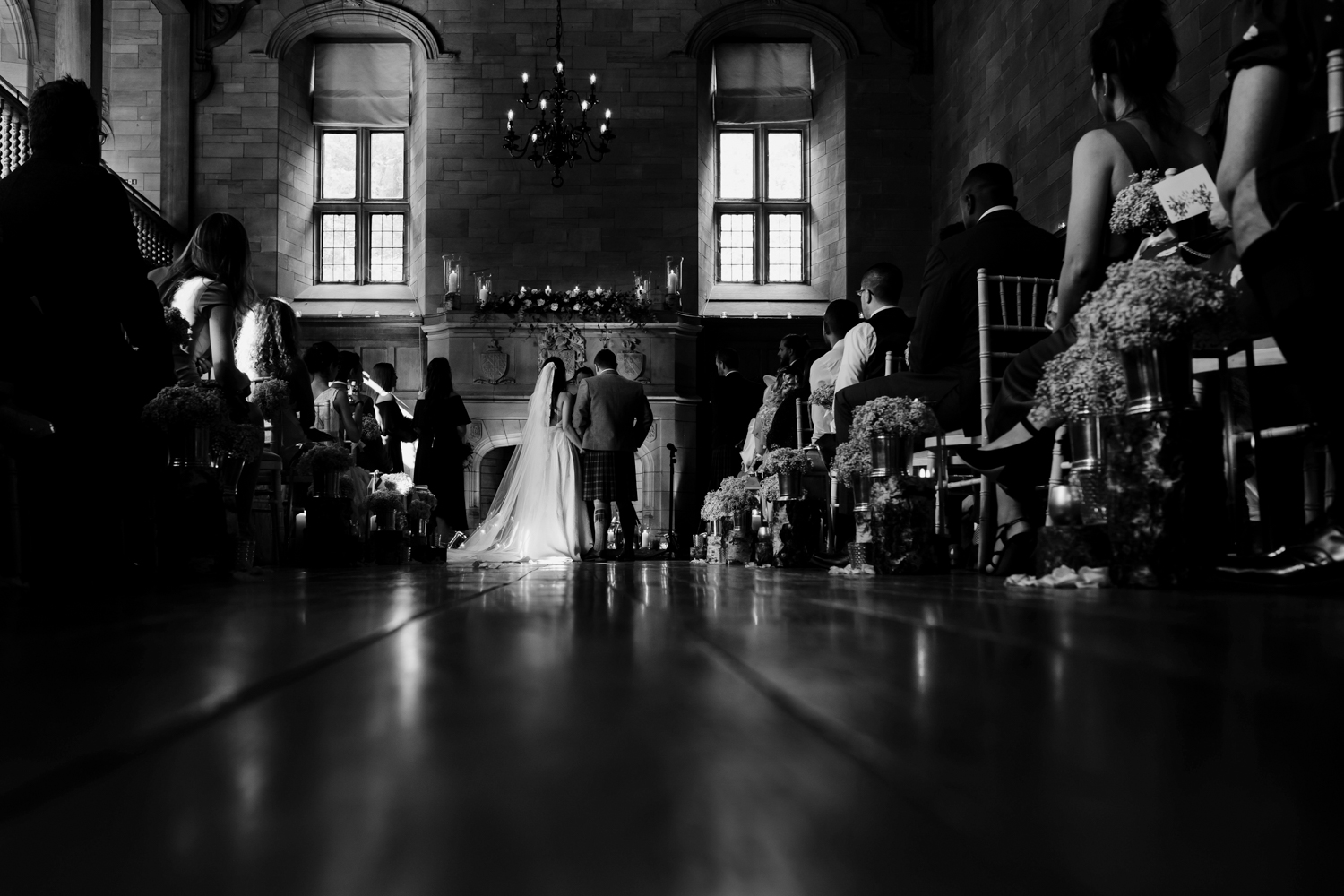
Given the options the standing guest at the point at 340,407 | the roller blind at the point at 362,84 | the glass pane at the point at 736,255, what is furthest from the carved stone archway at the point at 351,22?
the standing guest at the point at 340,407

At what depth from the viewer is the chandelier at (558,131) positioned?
31.2ft

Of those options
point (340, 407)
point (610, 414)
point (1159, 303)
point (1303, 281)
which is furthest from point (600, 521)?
point (1303, 281)

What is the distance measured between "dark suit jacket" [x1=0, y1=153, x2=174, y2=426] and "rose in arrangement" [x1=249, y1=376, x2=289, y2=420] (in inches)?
47.1

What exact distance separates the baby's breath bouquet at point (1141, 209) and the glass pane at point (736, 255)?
9.83m

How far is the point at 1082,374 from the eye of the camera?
67.5 inches

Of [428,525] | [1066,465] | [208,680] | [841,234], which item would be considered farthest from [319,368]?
[841,234]

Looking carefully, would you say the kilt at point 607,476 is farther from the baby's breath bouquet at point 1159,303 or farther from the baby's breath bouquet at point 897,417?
the baby's breath bouquet at point 1159,303

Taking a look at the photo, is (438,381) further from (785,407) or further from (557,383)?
(785,407)

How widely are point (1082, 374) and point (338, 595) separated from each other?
1140mm

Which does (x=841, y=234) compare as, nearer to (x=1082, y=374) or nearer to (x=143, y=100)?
(x=143, y=100)

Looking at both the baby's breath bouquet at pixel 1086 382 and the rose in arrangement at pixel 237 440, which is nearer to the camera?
the baby's breath bouquet at pixel 1086 382

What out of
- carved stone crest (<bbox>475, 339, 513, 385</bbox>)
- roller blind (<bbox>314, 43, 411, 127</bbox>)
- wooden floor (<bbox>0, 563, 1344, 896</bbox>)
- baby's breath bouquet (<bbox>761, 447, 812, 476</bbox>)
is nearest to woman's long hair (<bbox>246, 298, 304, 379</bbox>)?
baby's breath bouquet (<bbox>761, 447, 812, 476</bbox>)

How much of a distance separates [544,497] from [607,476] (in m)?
0.47

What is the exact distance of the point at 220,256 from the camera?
3.27 m
